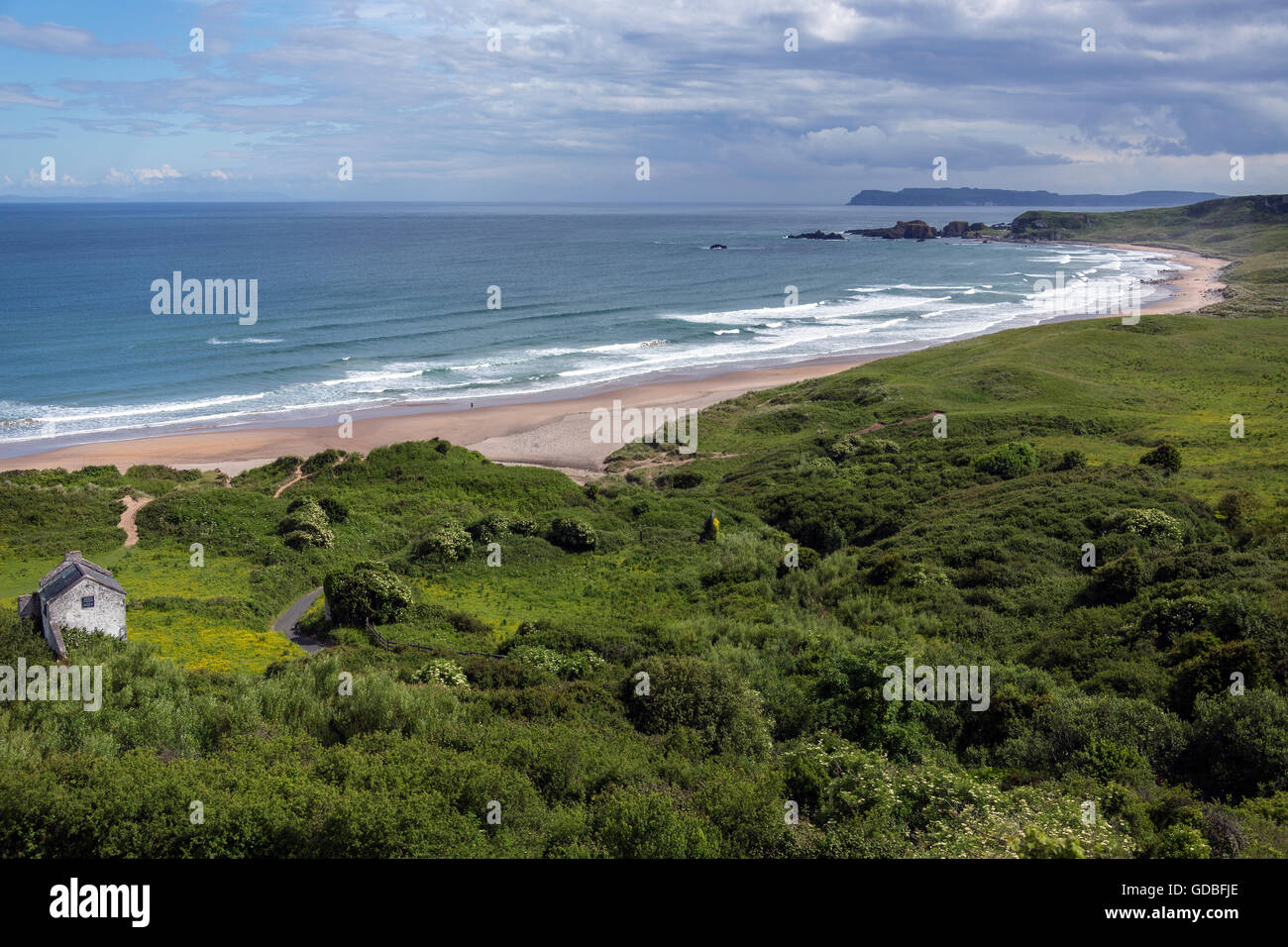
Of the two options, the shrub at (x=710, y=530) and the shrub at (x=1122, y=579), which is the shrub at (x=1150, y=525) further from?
the shrub at (x=710, y=530)

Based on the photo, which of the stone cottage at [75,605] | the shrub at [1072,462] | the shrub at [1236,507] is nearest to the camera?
the stone cottage at [75,605]

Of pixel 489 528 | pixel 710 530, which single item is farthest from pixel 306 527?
pixel 710 530

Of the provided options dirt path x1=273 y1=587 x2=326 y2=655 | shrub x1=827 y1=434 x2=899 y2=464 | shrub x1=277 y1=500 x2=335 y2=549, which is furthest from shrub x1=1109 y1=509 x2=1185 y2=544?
Result: shrub x1=277 y1=500 x2=335 y2=549

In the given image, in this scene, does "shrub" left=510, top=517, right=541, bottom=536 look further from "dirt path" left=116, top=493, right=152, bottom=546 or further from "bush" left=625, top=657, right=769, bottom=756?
"bush" left=625, top=657, right=769, bottom=756

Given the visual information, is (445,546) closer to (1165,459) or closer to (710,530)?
(710,530)

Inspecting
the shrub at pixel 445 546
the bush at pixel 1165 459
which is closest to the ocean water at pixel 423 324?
the shrub at pixel 445 546

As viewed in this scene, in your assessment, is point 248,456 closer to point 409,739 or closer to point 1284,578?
point 409,739
